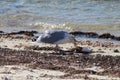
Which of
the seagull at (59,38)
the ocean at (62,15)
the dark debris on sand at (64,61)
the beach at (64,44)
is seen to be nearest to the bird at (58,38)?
the seagull at (59,38)

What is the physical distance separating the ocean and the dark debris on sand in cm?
421

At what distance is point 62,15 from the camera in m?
17.0

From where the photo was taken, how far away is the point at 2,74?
7.66 metres

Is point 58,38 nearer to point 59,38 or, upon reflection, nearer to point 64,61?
point 59,38

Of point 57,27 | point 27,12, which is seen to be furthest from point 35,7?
point 57,27

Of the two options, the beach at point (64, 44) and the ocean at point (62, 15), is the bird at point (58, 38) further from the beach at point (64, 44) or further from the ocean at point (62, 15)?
the ocean at point (62, 15)

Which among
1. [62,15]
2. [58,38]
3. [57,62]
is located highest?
[57,62]

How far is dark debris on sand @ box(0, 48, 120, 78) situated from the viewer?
813 cm

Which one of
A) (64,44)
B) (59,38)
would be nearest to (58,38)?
(59,38)

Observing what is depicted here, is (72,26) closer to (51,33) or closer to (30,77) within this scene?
(51,33)

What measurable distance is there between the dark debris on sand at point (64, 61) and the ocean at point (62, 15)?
421 cm

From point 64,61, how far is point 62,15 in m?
8.17

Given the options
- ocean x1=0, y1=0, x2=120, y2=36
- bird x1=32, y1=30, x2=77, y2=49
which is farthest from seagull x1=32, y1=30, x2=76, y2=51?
ocean x1=0, y1=0, x2=120, y2=36

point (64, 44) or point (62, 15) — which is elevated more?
point (64, 44)
